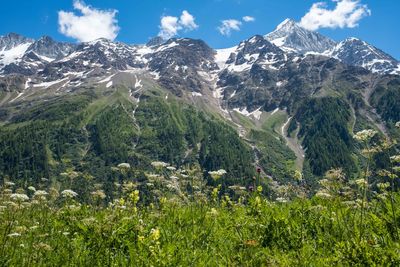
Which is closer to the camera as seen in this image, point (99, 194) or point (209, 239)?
point (209, 239)

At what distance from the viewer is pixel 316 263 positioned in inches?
223

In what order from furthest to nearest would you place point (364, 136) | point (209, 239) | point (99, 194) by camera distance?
1. point (99, 194)
2. point (209, 239)
3. point (364, 136)

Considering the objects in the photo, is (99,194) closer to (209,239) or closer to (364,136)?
(209,239)

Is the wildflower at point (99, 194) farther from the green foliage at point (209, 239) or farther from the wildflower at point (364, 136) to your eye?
the wildflower at point (364, 136)

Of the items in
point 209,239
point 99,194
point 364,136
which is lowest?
point 209,239

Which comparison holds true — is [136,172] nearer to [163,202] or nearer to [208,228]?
[163,202]

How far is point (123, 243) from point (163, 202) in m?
2.19

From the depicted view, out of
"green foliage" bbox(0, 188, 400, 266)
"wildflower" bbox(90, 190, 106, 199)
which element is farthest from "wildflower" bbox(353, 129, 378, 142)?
"wildflower" bbox(90, 190, 106, 199)

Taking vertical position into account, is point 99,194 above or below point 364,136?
below

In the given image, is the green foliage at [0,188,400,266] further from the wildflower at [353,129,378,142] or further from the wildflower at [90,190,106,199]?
the wildflower at [353,129,378,142]

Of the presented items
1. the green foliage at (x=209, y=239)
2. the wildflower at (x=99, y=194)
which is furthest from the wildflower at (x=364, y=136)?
the wildflower at (x=99, y=194)

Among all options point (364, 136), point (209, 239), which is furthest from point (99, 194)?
point (364, 136)

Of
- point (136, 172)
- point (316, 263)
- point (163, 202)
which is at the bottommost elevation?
point (316, 263)

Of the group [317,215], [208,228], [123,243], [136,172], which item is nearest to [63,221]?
[136,172]
